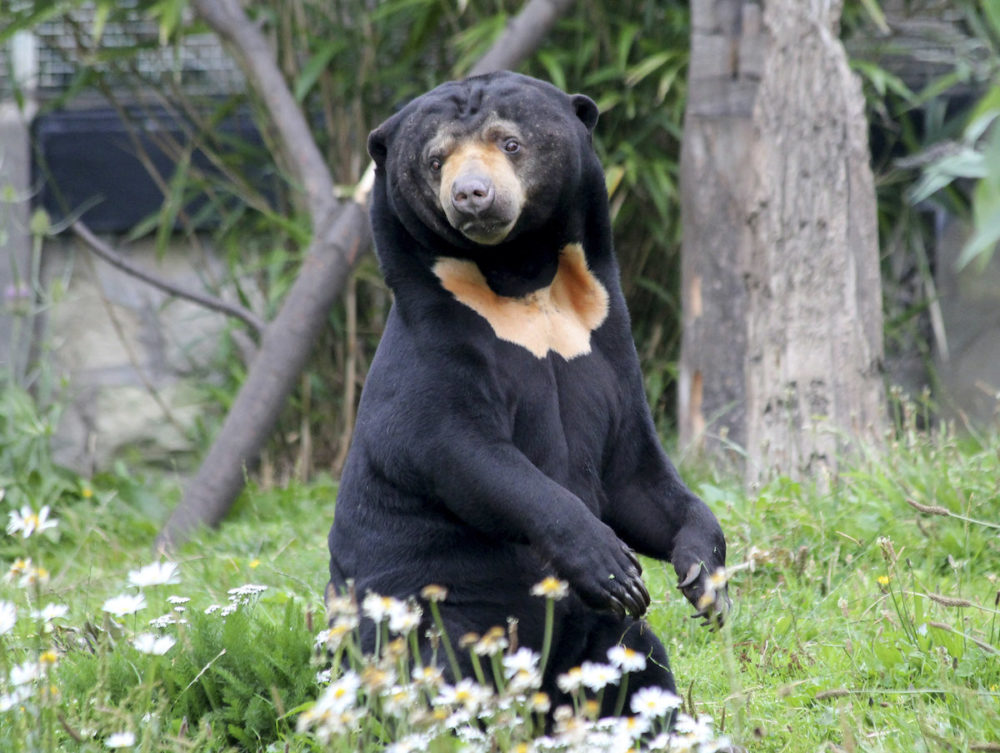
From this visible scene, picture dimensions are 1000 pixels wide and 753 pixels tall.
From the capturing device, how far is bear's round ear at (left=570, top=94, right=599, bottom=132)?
103 inches

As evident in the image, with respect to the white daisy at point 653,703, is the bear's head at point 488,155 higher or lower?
higher

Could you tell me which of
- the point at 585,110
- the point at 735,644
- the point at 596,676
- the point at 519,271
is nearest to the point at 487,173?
the point at 519,271

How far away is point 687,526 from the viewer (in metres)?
2.49

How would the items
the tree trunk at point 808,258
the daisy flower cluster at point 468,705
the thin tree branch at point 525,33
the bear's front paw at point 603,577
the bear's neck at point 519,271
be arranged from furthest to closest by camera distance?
the thin tree branch at point 525,33, the tree trunk at point 808,258, the bear's neck at point 519,271, the bear's front paw at point 603,577, the daisy flower cluster at point 468,705

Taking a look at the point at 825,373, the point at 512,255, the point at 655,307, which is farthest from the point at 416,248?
the point at 655,307

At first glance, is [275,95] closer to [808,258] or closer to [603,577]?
[808,258]

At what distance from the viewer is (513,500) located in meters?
2.25

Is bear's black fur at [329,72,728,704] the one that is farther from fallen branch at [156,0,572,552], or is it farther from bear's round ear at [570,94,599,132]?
fallen branch at [156,0,572,552]

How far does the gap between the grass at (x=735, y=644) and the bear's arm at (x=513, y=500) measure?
0.74 ft

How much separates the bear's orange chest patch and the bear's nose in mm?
172

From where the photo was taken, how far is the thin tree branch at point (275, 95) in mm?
5062

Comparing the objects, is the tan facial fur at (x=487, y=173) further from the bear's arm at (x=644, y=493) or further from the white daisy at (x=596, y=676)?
the white daisy at (x=596, y=676)

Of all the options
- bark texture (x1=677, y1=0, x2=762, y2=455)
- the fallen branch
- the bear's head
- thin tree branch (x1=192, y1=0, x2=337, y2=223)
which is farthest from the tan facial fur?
thin tree branch (x1=192, y1=0, x2=337, y2=223)

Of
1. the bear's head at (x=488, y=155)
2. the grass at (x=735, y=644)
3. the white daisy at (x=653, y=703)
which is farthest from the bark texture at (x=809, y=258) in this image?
the white daisy at (x=653, y=703)
